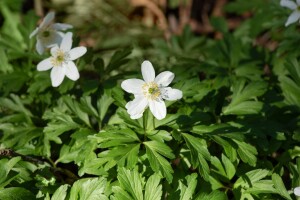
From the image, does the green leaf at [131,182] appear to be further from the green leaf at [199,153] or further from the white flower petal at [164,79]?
the white flower petal at [164,79]

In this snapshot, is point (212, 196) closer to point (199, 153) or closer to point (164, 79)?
point (199, 153)

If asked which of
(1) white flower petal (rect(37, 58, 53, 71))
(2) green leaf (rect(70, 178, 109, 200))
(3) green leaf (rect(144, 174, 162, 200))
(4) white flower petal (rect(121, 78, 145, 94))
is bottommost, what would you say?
(3) green leaf (rect(144, 174, 162, 200))

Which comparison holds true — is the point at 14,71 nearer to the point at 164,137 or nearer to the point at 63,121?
the point at 63,121

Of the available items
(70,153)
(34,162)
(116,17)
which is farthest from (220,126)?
(116,17)

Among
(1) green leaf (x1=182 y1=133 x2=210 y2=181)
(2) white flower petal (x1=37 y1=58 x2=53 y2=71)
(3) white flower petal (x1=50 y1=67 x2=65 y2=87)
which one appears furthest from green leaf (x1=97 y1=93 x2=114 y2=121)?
(1) green leaf (x1=182 y1=133 x2=210 y2=181)

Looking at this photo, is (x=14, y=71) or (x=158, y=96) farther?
(x=14, y=71)

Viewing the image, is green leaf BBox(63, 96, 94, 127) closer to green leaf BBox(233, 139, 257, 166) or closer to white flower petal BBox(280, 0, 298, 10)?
green leaf BBox(233, 139, 257, 166)

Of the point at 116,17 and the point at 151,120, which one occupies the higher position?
the point at 116,17
